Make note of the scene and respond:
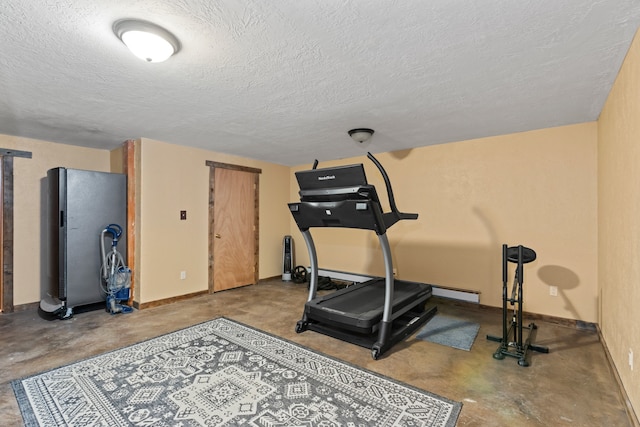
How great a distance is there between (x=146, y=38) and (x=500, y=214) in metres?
4.24

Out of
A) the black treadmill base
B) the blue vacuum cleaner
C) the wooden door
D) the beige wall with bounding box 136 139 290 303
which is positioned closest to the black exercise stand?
the black treadmill base

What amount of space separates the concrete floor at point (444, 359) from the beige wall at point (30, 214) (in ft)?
1.36

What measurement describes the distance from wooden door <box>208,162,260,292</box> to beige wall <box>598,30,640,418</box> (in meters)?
4.88

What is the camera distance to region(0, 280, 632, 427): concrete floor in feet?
6.65

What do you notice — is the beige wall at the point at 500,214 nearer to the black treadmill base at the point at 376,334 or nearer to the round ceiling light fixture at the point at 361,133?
the black treadmill base at the point at 376,334

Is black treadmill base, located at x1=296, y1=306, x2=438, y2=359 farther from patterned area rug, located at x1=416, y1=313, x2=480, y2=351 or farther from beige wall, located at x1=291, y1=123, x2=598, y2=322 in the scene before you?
beige wall, located at x1=291, y1=123, x2=598, y2=322

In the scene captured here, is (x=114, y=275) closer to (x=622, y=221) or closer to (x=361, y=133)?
(x=361, y=133)

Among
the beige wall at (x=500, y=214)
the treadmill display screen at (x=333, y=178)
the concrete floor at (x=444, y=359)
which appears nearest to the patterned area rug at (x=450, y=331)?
the concrete floor at (x=444, y=359)

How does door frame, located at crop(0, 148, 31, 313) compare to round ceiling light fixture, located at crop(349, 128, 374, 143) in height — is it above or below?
below

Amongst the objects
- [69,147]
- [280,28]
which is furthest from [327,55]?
[69,147]

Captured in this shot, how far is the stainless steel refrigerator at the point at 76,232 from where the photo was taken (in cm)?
382

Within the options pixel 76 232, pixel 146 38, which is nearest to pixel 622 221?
pixel 146 38

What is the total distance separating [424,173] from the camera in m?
4.71

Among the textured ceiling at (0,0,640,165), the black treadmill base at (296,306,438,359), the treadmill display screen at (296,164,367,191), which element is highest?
the textured ceiling at (0,0,640,165)
